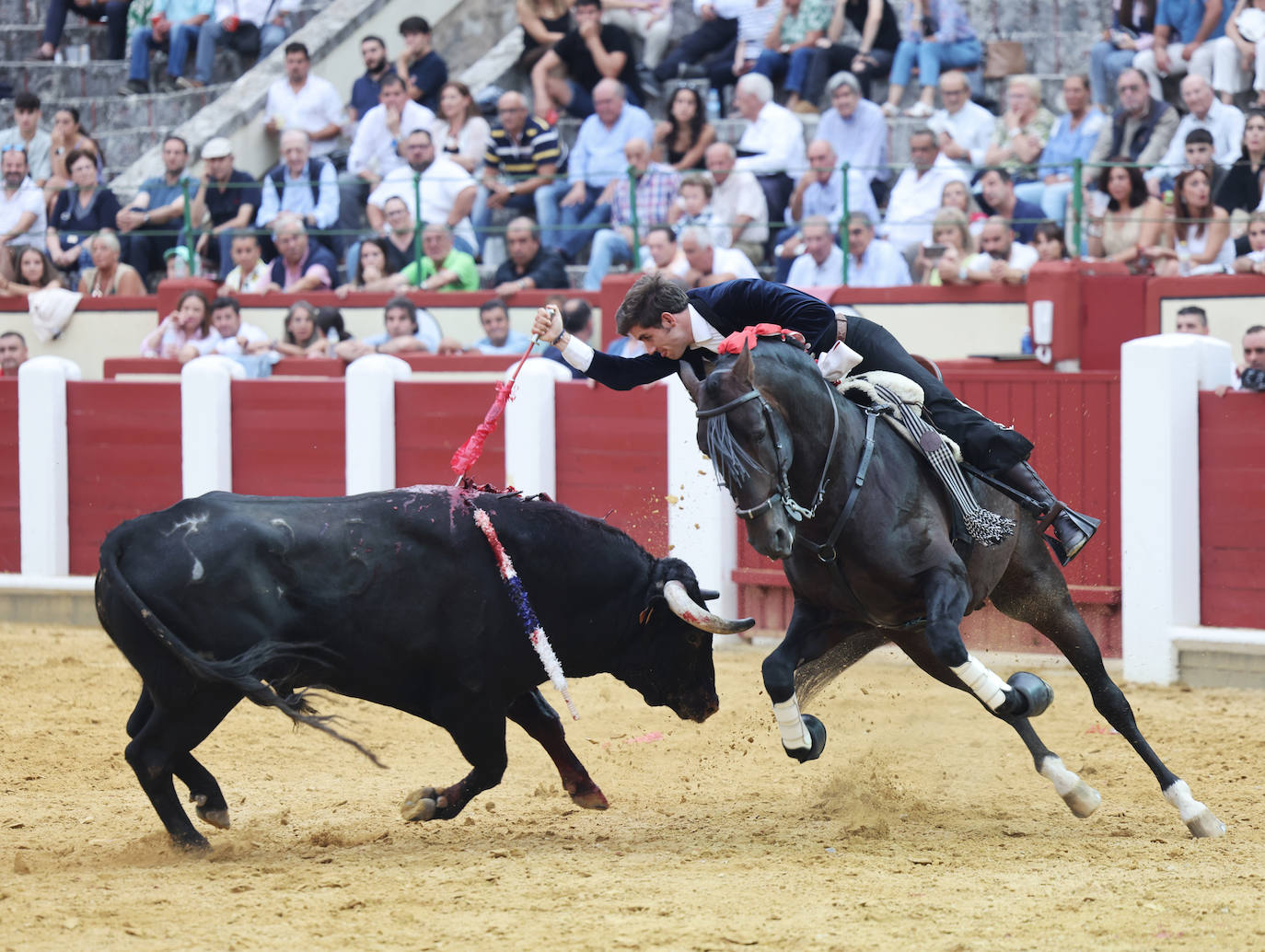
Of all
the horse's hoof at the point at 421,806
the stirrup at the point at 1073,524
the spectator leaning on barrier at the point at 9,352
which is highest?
the spectator leaning on barrier at the point at 9,352

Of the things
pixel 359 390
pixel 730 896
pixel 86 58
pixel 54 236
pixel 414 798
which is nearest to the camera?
pixel 730 896

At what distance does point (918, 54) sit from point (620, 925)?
358 inches

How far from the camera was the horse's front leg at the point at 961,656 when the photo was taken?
4668mm

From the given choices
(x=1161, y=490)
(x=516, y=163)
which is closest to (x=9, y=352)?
(x=516, y=163)

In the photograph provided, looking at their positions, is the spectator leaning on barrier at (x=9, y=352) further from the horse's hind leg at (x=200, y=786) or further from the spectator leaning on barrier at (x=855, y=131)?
the horse's hind leg at (x=200, y=786)

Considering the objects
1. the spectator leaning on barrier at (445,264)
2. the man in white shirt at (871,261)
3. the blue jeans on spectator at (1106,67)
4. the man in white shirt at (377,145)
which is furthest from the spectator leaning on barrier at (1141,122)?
the man in white shirt at (377,145)

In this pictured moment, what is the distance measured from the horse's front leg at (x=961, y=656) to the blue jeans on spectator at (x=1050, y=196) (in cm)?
570

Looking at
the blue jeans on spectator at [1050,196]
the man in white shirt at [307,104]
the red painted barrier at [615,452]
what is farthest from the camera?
the man in white shirt at [307,104]

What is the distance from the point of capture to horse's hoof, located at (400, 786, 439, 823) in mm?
5074

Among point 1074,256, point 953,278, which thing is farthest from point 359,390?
point 1074,256

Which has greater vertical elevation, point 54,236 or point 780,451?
point 54,236

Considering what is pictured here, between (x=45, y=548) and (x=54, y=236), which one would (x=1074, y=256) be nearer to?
(x=45, y=548)

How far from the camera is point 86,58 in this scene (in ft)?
56.0

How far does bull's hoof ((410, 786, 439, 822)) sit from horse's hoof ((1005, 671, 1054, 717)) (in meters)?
1.69
